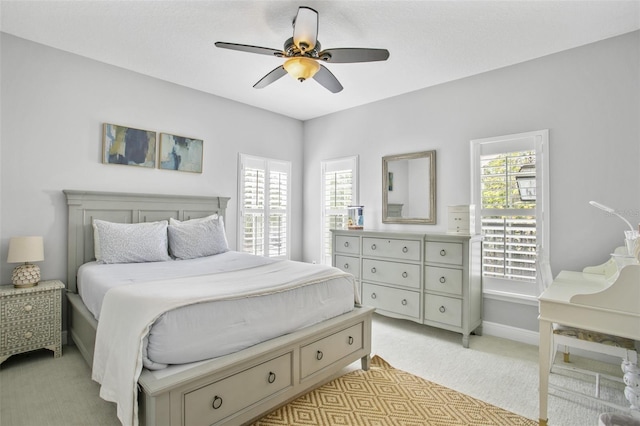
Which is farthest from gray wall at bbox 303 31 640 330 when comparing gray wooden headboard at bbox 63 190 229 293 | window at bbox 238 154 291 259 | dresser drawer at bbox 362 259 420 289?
gray wooden headboard at bbox 63 190 229 293

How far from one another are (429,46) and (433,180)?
4.95ft

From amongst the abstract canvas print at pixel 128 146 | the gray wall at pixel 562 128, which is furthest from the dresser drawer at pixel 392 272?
the abstract canvas print at pixel 128 146

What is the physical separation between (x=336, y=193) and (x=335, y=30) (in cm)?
256

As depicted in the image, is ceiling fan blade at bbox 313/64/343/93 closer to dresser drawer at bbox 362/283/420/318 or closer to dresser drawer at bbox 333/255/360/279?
dresser drawer at bbox 333/255/360/279

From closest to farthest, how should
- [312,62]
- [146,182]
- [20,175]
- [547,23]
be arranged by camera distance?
[312,62] < [547,23] < [20,175] < [146,182]

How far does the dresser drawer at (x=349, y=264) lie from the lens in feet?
13.4

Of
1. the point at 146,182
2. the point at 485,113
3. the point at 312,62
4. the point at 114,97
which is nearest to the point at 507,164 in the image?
the point at 485,113

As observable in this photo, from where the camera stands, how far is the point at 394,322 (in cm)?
397

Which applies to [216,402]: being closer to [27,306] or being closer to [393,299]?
[27,306]

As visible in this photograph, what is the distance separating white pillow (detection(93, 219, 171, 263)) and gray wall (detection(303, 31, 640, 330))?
275 cm

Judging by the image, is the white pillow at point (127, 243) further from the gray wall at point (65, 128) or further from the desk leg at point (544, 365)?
the desk leg at point (544, 365)

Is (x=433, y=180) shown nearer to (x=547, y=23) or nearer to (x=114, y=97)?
(x=547, y=23)

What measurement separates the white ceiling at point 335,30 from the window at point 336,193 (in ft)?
4.76

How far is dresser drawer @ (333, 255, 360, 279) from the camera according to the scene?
4086 mm
